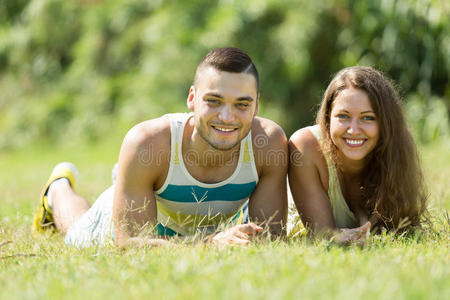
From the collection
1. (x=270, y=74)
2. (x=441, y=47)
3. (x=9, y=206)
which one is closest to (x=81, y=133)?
(x=270, y=74)

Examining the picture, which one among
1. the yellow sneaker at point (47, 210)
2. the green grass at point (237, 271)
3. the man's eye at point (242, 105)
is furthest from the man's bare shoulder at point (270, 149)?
the yellow sneaker at point (47, 210)

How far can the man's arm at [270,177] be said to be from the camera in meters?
3.88

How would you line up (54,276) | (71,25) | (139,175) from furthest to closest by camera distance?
(71,25) < (139,175) < (54,276)

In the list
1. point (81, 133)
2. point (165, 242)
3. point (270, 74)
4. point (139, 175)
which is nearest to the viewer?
point (165, 242)

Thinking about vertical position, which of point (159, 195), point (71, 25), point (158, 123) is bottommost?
point (159, 195)

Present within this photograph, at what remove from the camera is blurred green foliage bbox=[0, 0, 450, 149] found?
9484 millimetres

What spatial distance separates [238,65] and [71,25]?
9468 millimetres

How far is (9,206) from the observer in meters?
5.73

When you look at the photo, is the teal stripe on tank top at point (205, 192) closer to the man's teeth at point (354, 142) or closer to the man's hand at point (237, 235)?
the man's hand at point (237, 235)

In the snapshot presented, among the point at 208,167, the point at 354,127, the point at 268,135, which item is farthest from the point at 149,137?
the point at 354,127

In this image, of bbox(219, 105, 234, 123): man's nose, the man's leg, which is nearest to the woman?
bbox(219, 105, 234, 123): man's nose

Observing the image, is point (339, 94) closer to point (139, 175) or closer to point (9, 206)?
point (139, 175)

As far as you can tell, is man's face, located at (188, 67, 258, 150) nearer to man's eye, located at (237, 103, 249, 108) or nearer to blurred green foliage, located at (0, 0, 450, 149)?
man's eye, located at (237, 103, 249, 108)

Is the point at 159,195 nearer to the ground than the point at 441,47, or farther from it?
nearer to the ground
